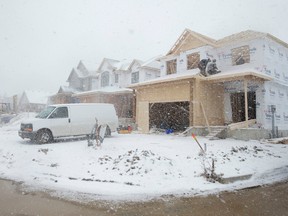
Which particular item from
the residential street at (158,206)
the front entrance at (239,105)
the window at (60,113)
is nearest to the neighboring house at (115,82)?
the front entrance at (239,105)

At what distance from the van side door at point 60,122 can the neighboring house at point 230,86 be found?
25.3 feet

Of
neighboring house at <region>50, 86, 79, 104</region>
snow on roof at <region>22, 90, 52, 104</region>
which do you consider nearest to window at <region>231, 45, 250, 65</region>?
neighboring house at <region>50, 86, 79, 104</region>

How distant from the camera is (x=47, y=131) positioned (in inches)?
485

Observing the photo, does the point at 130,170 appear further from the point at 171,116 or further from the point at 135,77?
the point at 135,77

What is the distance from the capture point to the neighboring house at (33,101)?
59.9 metres

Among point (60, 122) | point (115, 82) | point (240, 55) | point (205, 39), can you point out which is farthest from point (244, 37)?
point (115, 82)

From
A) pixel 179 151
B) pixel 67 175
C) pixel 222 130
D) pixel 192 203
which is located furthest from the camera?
pixel 222 130

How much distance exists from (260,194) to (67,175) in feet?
16.8

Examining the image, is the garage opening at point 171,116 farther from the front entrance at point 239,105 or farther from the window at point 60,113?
the window at point 60,113

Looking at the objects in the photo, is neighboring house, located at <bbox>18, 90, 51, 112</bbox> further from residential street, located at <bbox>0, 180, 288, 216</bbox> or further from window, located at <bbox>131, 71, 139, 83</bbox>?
residential street, located at <bbox>0, 180, 288, 216</bbox>

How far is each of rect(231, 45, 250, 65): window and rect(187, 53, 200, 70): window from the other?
2926mm

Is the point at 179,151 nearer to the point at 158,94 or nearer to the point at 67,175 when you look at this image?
the point at 67,175

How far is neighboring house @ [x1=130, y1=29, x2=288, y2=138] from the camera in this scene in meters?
16.7

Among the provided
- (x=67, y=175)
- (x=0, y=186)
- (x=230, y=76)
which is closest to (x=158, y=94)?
(x=230, y=76)
